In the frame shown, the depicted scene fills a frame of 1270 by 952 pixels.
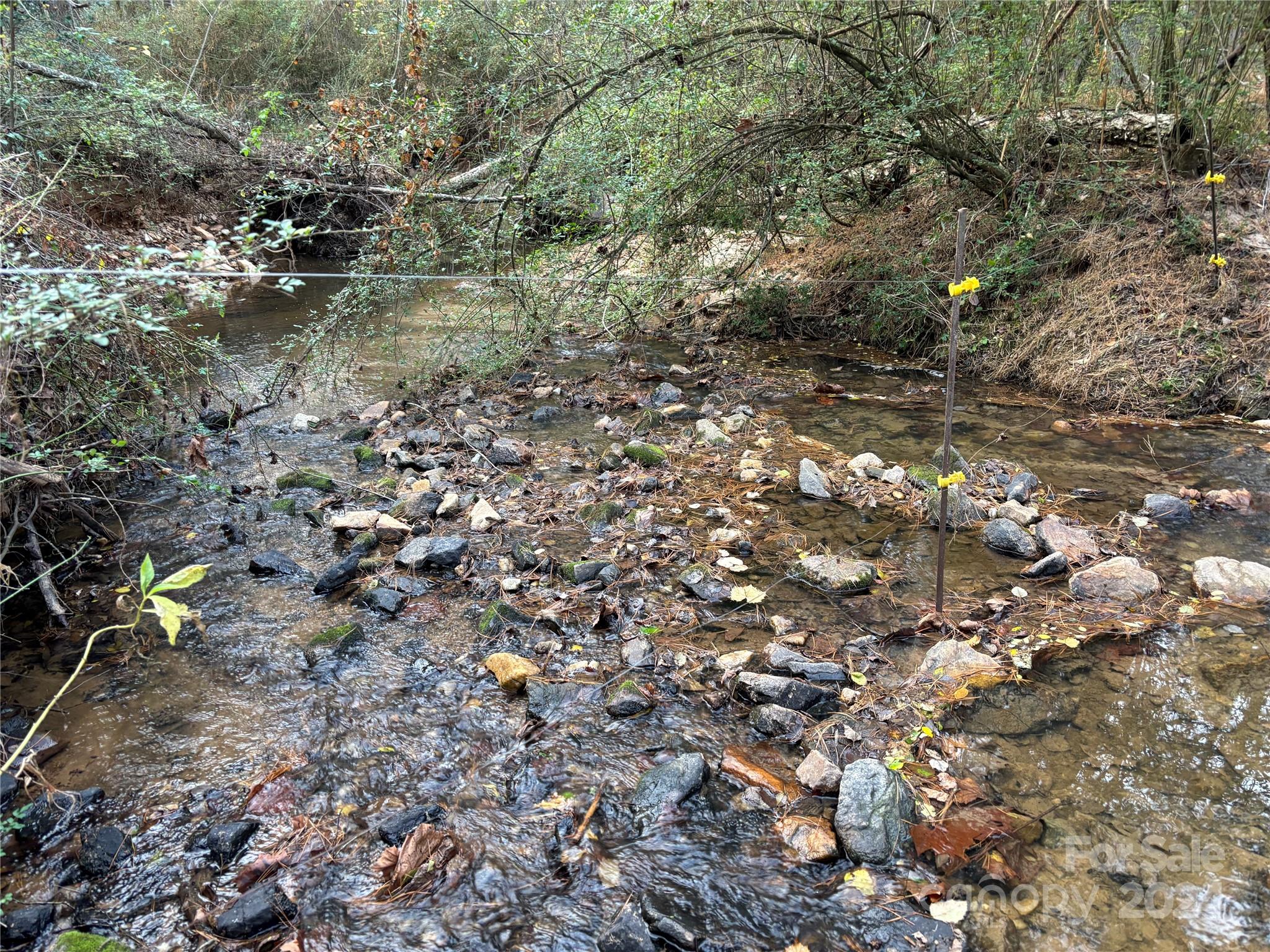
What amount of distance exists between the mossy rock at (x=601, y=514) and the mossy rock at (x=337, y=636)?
131 cm

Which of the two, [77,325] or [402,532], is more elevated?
[77,325]

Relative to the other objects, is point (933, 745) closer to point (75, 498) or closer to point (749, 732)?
point (749, 732)

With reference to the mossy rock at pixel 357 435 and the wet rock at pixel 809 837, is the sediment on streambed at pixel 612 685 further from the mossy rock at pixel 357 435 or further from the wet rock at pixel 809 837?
the mossy rock at pixel 357 435

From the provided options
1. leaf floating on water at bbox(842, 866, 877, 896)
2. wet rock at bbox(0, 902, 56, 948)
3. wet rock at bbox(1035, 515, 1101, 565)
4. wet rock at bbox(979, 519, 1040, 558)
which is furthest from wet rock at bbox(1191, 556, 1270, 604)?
wet rock at bbox(0, 902, 56, 948)

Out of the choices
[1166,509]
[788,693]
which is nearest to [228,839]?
[788,693]

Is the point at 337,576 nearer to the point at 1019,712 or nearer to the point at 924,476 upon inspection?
the point at 1019,712

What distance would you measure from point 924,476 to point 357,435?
12.5 feet

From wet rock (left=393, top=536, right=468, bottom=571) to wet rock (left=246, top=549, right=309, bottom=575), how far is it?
18.1 inches

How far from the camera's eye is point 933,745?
8.02 ft

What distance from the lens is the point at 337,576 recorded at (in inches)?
136

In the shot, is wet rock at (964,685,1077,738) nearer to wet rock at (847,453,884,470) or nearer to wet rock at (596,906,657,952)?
wet rock at (596,906,657,952)

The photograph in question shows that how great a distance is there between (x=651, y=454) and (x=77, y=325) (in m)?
2.93

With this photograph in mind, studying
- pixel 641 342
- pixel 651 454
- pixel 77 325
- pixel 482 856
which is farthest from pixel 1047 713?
pixel 641 342

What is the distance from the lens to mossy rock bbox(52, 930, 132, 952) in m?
1.80
